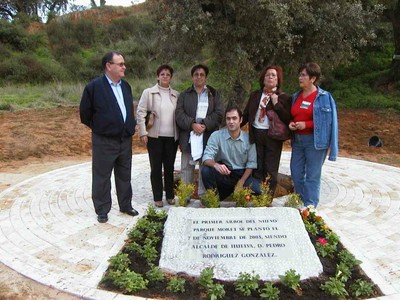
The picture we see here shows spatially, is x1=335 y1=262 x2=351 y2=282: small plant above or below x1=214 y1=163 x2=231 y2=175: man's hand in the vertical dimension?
below

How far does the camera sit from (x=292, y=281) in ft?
11.2

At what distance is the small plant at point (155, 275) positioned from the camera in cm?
355

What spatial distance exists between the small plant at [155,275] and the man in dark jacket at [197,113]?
1.83m

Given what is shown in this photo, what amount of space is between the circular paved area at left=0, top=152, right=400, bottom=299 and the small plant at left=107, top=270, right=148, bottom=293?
0.40ft

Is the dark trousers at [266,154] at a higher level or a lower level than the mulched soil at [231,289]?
higher

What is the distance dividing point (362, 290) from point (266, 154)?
2173 millimetres

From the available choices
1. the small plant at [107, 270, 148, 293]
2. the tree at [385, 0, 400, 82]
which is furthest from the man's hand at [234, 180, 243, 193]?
the tree at [385, 0, 400, 82]

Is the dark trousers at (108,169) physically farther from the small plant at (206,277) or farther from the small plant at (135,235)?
the small plant at (206,277)

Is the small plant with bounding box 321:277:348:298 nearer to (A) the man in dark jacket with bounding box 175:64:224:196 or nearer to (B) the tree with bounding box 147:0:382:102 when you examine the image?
(A) the man in dark jacket with bounding box 175:64:224:196

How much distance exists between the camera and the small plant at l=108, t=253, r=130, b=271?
12.1 ft

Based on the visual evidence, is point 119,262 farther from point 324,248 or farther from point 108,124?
point 324,248

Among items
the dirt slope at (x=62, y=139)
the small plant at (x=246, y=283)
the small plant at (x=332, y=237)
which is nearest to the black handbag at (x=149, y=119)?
the small plant at (x=246, y=283)

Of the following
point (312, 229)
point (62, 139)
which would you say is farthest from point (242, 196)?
point (62, 139)

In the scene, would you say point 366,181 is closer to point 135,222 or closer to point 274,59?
point 274,59
